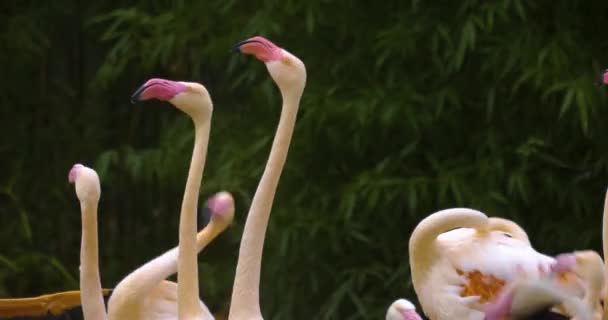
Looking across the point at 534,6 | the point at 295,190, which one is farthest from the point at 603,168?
the point at 295,190

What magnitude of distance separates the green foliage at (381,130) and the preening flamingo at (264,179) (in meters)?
0.90

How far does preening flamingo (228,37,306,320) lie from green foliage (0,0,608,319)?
0.90m

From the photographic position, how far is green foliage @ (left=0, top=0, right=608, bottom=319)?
386 centimetres

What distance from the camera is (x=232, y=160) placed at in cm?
414

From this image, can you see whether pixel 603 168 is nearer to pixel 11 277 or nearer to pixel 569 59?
pixel 569 59

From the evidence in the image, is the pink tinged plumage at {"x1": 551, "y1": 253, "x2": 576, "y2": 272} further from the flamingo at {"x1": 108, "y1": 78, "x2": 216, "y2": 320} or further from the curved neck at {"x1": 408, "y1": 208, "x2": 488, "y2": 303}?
the flamingo at {"x1": 108, "y1": 78, "x2": 216, "y2": 320}

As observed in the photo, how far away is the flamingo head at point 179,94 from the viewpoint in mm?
2893

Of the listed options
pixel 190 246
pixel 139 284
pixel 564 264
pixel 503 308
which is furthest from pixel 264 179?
pixel 503 308

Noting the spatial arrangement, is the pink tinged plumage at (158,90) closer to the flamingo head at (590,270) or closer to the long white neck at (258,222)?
the long white neck at (258,222)

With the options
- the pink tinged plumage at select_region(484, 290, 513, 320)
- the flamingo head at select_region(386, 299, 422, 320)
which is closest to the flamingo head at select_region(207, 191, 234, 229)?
the flamingo head at select_region(386, 299, 422, 320)

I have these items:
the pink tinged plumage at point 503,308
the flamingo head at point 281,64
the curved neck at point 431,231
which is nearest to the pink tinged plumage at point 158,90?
the flamingo head at point 281,64

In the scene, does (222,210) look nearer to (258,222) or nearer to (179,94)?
(258,222)

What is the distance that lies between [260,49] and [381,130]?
1.11 meters

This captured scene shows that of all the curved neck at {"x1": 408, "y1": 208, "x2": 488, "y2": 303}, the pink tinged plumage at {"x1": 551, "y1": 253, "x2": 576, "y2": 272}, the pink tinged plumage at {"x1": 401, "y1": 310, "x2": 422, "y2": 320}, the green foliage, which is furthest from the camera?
the green foliage
